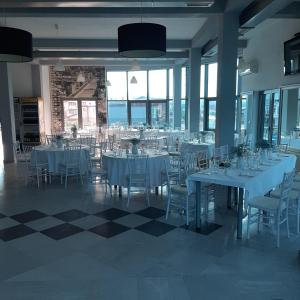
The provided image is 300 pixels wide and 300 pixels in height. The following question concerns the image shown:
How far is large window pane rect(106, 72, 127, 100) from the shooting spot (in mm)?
15125

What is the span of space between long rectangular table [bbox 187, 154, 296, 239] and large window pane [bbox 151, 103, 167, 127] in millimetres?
Answer: 10217

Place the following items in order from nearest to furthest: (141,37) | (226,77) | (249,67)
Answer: (141,37), (226,77), (249,67)

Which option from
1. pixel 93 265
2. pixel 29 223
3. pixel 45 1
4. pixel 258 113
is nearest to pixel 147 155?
pixel 29 223

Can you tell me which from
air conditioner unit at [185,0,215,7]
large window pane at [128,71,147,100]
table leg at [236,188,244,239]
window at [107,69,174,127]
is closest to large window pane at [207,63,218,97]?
window at [107,69,174,127]

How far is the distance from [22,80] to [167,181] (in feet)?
32.4

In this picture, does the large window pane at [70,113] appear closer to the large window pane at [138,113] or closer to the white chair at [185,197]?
the large window pane at [138,113]

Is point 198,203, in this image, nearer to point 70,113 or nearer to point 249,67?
point 249,67

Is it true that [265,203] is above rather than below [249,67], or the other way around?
below

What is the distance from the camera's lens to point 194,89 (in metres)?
10.5

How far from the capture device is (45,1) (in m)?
5.67

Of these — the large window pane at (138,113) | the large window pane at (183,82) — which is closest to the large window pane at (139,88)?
the large window pane at (138,113)

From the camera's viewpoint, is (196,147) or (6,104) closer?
(196,147)

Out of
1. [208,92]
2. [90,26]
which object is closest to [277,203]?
[90,26]

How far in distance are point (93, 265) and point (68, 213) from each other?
1.86 meters
